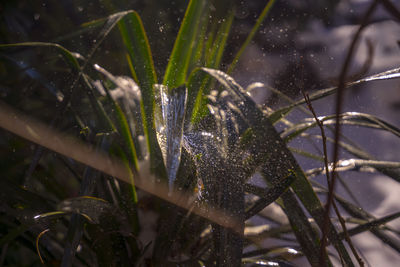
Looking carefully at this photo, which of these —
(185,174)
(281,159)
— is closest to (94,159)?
(185,174)

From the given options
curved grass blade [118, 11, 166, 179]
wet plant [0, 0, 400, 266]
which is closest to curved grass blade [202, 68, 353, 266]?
wet plant [0, 0, 400, 266]

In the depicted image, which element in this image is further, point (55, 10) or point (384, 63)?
point (55, 10)

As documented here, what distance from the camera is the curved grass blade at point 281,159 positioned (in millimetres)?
292

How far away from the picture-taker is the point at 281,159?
1.00 feet

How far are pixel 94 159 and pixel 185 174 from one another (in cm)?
11

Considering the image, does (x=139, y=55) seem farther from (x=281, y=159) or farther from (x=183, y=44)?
(x=281, y=159)

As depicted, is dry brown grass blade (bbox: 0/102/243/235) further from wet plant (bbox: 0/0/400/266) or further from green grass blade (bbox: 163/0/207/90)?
green grass blade (bbox: 163/0/207/90)

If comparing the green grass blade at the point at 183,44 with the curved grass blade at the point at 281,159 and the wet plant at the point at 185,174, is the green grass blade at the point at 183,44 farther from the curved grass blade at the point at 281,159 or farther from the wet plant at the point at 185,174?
the curved grass blade at the point at 281,159

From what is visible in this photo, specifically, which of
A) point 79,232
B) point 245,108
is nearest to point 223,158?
point 245,108

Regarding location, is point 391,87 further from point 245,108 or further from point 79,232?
point 79,232

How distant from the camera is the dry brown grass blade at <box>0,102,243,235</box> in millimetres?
298

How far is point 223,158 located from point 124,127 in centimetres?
18

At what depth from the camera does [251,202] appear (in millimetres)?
438

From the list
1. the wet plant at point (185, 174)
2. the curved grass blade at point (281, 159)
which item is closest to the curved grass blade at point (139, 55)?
the wet plant at point (185, 174)
